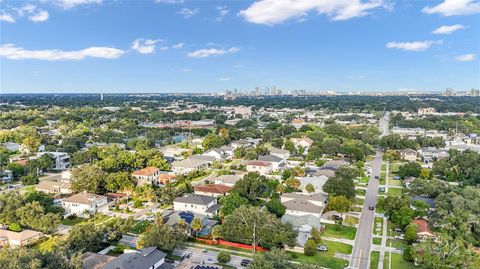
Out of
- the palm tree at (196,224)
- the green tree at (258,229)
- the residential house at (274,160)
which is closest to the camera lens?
the green tree at (258,229)

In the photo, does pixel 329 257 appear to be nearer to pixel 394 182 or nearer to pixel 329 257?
pixel 329 257

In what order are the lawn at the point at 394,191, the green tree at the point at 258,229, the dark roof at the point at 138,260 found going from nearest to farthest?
the dark roof at the point at 138,260, the green tree at the point at 258,229, the lawn at the point at 394,191

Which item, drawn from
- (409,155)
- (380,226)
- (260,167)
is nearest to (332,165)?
(260,167)

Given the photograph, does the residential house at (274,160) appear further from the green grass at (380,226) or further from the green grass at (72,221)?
the green grass at (72,221)

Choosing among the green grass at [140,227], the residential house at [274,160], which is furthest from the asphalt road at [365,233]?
the green grass at [140,227]

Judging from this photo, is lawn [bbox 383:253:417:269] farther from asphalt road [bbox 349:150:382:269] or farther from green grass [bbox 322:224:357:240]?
green grass [bbox 322:224:357:240]

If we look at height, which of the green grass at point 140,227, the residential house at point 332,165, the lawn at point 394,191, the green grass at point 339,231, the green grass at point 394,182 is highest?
the residential house at point 332,165

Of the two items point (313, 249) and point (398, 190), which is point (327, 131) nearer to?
point (398, 190)
